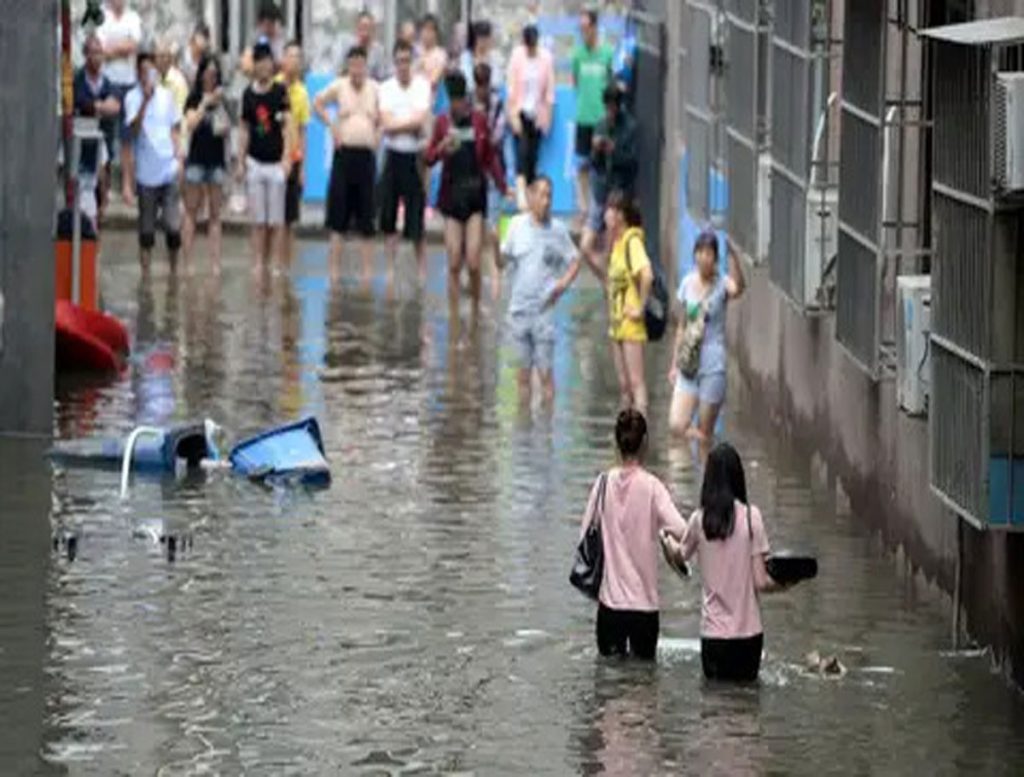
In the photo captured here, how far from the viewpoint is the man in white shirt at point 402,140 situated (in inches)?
1421

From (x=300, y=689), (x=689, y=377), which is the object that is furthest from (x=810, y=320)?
(x=300, y=689)

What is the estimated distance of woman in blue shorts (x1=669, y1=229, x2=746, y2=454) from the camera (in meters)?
25.0

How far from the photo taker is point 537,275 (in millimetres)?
27797

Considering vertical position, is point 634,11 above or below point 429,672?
above

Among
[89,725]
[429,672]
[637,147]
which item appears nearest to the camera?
[89,725]

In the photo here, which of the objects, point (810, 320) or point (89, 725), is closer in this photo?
point (89, 725)

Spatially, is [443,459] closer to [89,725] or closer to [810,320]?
[810,320]

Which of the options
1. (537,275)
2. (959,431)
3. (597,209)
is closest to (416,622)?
(959,431)

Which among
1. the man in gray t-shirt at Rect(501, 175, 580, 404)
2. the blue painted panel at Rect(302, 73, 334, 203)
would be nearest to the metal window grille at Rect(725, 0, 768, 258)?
the man in gray t-shirt at Rect(501, 175, 580, 404)

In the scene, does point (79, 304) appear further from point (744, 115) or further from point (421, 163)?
point (421, 163)

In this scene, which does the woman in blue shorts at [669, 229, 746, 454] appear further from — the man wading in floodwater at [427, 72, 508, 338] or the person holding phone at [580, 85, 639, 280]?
the person holding phone at [580, 85, 639, 280]

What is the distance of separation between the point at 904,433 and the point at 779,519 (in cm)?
202

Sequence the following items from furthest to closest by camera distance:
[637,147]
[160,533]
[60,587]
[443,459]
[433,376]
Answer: [637,147] → [433,376] → [443,459] → [160,533] → [60,587]

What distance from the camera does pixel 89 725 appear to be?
53.0ft
